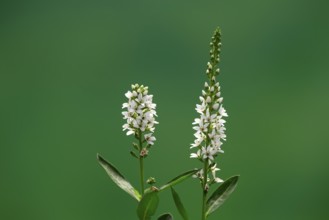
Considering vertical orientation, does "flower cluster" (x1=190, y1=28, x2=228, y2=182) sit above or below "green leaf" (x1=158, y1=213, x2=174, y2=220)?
above

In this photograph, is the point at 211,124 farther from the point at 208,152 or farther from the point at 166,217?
the point at 166,217

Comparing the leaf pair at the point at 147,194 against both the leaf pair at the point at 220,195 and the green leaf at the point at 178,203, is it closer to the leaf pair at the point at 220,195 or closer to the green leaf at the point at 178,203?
the green leaf at the point at 178,203

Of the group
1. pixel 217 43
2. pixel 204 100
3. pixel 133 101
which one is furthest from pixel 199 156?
pixel 217 43

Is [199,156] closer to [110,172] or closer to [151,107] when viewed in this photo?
[151,107]

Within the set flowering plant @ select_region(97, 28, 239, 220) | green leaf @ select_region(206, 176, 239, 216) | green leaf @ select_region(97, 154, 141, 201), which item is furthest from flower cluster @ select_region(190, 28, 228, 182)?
green leaf @ select_region(97, 154, 141, 201)

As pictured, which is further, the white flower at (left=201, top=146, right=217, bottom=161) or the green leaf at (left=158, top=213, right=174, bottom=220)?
the green leaf at (left=158, top=213, right=174, bottom=220)

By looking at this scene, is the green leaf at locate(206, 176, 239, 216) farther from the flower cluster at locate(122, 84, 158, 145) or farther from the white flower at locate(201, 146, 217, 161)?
the flower cluster at locate(122, 84, 158, 145)

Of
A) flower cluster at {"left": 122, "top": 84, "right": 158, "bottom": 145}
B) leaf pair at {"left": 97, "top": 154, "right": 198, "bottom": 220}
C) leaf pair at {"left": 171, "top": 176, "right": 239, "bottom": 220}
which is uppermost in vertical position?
flower cluster at {"left": 122, "top": 84, "right": 158, "bottom": 145}
